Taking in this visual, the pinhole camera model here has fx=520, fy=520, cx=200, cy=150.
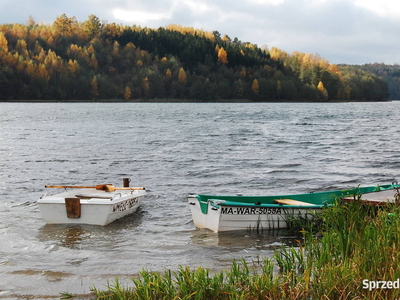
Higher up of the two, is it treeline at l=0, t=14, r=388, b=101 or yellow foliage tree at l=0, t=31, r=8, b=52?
yellow foliage tree at l=0, t=31, r=8, b=52

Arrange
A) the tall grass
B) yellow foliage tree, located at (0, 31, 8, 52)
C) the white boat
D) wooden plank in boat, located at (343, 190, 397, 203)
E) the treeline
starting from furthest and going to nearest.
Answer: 1. yellow foliage tree, located at (0, 31, 8, 52)
2. the treeline
3. the white boat
4. wooden plank in boat, located at (343, 190, 397, 203)
5. the tall grass

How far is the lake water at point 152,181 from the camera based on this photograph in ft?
34.5

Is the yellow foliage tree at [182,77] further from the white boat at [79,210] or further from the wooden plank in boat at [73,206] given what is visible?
the wooden plank in boat at [73,206]

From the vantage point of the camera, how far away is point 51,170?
83.5 ft

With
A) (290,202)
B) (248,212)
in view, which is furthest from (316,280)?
(290,202)

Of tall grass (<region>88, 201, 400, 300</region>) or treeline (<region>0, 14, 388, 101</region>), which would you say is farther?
treeline (<region>0, 14, 388, 101</region>)

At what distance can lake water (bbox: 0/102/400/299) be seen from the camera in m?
10.5

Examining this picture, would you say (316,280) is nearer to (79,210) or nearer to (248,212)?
(248,212)

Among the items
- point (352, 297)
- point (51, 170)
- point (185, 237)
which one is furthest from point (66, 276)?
point (51, 170)

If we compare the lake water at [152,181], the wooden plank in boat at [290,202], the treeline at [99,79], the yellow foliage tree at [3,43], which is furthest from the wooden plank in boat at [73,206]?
the yellow foliage tree at [3,43]

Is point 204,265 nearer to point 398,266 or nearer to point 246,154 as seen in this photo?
point 398,266

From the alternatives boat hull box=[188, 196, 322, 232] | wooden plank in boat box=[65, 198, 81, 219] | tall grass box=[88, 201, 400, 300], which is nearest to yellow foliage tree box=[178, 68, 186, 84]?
wooden plank in boat box=[65, 198, 81, 219]

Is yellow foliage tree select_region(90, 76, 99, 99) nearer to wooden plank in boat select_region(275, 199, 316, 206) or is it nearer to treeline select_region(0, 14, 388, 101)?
treeline select_region(0, 14, 388, 101)

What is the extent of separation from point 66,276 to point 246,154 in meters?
24.1
